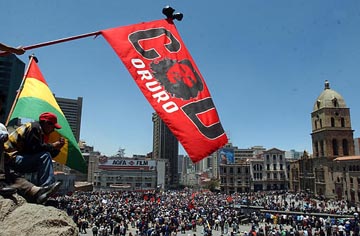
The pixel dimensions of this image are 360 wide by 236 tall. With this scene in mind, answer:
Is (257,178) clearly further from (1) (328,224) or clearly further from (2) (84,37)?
(2) (84,37)

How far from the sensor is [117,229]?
21438 millimetres

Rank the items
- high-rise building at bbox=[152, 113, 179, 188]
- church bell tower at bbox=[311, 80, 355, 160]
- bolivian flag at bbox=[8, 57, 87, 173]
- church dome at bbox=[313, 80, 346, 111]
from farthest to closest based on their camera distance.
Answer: high-rise building at bbox=[152, 113, 179, 188], church dome at bbox=[313, 80, 346, 111], church bell tower at bbox=[311, 80, 355, 160], bolivian flag at bbox=[8, 57, 87, 173]

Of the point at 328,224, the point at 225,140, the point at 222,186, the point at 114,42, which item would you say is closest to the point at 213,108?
the point at 225,140

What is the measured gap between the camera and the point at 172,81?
6.14 metres

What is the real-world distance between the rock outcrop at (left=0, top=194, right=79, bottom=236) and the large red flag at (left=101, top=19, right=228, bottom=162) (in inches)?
99.2

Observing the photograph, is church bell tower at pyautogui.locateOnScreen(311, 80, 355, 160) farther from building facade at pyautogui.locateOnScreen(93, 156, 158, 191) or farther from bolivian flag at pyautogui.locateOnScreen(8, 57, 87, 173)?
bolivian flag at pyautogui.locateOnScreen(8, 57, 87, 173)

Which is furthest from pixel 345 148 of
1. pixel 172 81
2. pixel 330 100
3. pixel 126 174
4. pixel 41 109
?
pixel 41 109

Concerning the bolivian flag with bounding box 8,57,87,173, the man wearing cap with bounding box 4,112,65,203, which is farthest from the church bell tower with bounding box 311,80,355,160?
the man wearing cap with bounding box 4,112,65,203

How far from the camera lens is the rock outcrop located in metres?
3.19

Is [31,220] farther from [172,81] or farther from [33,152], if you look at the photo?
[172,81]

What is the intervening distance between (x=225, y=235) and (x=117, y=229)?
888 cm

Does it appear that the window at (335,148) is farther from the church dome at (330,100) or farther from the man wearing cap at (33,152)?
the man wearing cap at (33,152)

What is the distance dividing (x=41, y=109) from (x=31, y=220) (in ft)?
17.4

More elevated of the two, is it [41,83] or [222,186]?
[41,83]
